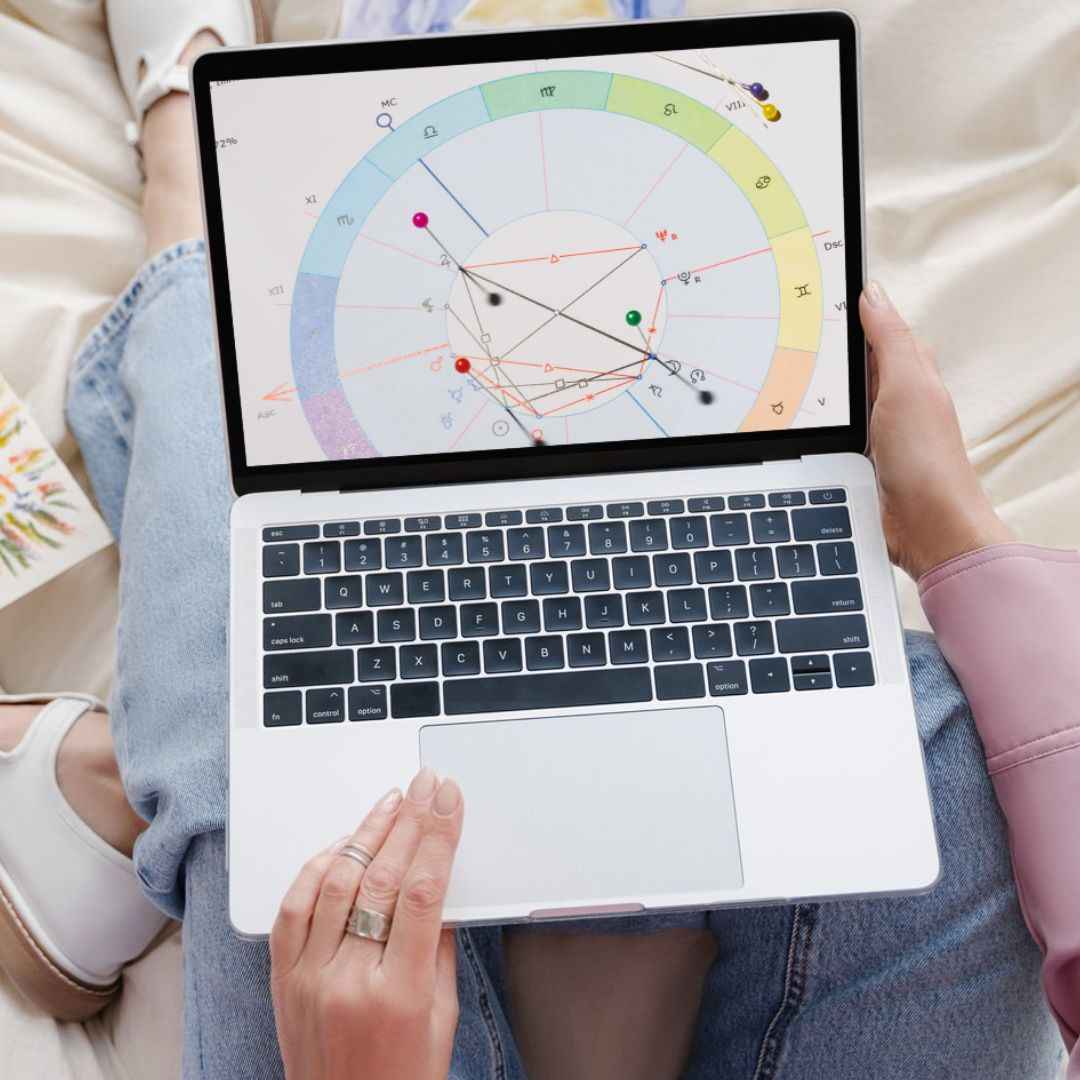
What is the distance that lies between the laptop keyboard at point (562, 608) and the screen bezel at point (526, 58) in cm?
3

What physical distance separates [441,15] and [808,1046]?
909mm

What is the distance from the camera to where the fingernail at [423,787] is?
0.61 metres

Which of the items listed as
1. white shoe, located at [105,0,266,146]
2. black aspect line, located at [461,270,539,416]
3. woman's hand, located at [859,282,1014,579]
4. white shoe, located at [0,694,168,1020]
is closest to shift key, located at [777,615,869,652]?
woman's hand, located at [859,282,1014,579]

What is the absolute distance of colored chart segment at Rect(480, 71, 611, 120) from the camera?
0.65 metres

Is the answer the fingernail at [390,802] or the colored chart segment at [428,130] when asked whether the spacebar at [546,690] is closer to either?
the fingernail at [390,802]

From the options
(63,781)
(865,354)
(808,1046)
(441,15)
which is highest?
(441,15)

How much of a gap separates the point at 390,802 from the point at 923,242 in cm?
69

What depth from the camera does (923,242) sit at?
0.98m

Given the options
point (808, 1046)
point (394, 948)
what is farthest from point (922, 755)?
point (394, 948)

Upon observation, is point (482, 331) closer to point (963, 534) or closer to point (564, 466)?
point (564, 466)

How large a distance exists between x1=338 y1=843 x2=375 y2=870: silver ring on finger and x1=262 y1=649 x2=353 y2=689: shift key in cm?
10

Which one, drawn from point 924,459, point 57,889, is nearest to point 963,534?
point 924,459

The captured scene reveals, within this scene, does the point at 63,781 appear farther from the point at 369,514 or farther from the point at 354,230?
the point at 354,230

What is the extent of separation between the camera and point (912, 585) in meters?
0.92
